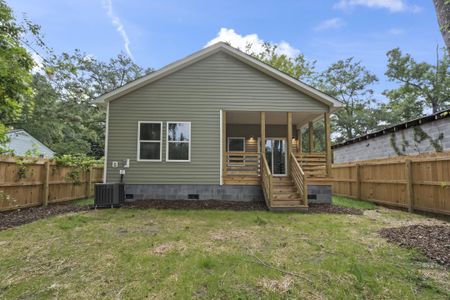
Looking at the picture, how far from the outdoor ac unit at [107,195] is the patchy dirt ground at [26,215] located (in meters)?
0.47

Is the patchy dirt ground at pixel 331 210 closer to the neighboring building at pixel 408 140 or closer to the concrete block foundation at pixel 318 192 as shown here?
the concrete block foundation at pixel 318 192

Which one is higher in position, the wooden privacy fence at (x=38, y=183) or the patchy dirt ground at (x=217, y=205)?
the wooden privacy fence at (x=38, y=183)

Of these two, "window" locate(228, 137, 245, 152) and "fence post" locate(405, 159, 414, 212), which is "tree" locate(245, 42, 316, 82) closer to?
"window" locate(228, 137, 245, 152)

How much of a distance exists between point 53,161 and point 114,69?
2225cm

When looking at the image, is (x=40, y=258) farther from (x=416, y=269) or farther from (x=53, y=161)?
(x=53, y=161)

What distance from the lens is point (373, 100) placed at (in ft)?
86.2

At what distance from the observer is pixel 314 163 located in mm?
9305

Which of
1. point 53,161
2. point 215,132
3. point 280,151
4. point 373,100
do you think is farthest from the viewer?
point 373,100

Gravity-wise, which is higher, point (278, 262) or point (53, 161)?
point (53, 161)

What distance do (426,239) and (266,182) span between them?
4.53 metres

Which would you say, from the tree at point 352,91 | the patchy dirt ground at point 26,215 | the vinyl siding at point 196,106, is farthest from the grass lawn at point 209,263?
the tree at point 352,91

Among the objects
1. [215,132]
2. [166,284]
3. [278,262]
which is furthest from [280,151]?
[166,284]

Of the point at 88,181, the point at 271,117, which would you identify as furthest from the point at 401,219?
the point at 88,181

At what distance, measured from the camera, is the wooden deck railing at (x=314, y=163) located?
9.27 meters
